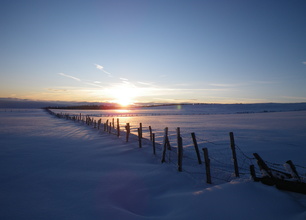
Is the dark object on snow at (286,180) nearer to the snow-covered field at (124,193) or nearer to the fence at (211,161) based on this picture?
the snow-covered field at (124,193)

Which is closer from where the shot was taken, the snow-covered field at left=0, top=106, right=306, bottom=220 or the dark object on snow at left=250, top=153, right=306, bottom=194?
the snow-covered field at left=0, top=106, right=306, bottom=220

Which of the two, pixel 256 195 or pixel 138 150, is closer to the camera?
pixel 256 195

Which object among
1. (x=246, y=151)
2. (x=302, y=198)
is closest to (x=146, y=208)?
(x=302, y=198)

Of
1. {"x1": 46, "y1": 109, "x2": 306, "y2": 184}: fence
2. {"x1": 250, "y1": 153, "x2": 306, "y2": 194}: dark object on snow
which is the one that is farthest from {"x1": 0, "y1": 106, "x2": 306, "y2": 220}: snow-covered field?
{"x1": 46, "y1": 109, "x2": 306, "y2": 184}: fence

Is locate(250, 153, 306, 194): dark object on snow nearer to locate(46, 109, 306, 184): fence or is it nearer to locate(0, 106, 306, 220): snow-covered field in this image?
locate(0, 106, 306, 220): snow-covered field

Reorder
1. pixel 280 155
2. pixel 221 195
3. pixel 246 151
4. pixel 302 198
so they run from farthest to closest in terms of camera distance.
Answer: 1. pixel 246 151
2. pixel 280 155
3. pixel 221 195
4. pixel 302 198

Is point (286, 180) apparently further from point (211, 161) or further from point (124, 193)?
point (211, 161)

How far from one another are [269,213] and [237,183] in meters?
1.26

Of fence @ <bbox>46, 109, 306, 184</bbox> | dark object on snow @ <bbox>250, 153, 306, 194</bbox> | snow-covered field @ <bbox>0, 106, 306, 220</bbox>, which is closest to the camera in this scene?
snow-covered field @ <bbox>0, 106, 306, 220</bbox>

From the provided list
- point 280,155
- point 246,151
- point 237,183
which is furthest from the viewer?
point 246,151

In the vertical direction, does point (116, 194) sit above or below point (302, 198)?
below

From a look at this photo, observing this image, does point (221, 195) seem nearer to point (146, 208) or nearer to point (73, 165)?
point (146, 208)

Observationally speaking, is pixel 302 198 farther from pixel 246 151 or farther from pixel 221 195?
pixel 246 151

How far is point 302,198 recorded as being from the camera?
4.58 meters
